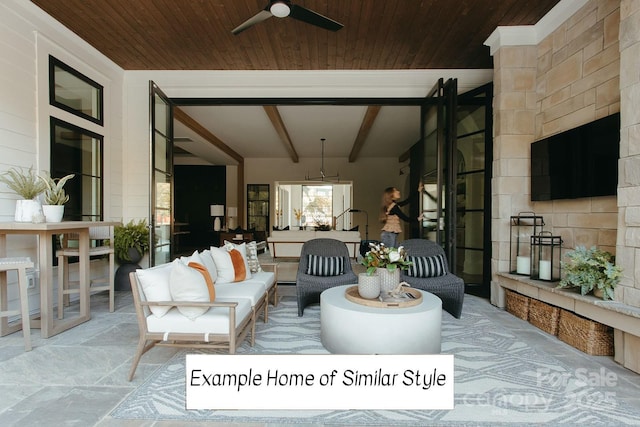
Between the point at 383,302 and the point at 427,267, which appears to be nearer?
the point at 383,302

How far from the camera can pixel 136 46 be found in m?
4.09

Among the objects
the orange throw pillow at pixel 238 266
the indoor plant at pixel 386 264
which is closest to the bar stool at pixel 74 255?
the orange throw pillow at pixel 238 266

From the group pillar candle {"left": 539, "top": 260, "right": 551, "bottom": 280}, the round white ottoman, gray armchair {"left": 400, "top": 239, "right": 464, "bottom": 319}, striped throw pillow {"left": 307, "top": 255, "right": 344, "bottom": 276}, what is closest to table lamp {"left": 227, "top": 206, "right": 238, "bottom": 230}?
striped throw pillow {"left": 307, "top": 255, "right": 344, "bottom": 276}

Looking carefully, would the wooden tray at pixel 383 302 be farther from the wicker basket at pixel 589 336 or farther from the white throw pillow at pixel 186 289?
the wicker basket at pixel 589 336

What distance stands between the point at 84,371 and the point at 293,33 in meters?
3.80

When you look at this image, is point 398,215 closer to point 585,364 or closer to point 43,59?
point 585,364

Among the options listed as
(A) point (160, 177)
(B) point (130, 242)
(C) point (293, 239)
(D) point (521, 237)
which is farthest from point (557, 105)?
(B) point (130, 242)

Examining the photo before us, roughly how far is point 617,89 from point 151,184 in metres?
5.04

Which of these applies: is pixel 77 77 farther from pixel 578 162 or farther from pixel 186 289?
pixel 578 162

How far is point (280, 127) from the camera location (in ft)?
22.0

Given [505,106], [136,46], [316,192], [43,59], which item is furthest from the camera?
[316,192]

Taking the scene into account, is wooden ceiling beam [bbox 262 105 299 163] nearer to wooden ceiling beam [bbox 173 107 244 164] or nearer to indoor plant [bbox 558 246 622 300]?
wooden ceiling beam [bbox 173 107 244 164]

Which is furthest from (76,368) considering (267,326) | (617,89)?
(617,89)

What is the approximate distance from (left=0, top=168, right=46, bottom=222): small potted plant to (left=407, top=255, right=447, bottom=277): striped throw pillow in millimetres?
3759
